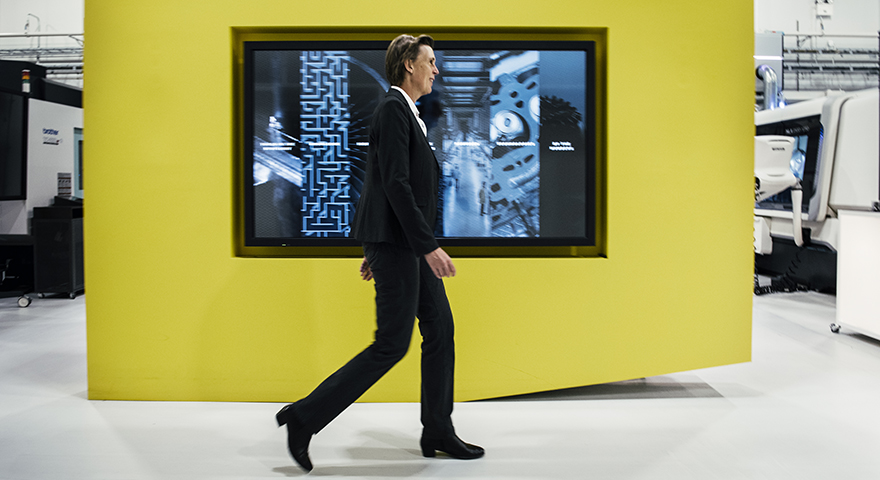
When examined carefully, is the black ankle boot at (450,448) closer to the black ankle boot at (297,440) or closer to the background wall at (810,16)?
the black ankle boot at (297,440)

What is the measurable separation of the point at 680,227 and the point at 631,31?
3.11 ft

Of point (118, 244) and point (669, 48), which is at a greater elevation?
point (669, 48)

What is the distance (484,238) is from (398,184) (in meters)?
0.99

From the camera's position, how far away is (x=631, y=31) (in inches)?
105

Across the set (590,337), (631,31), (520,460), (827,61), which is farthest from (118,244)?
(827,61)

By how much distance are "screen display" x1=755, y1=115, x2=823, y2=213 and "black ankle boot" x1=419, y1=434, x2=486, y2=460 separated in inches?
223

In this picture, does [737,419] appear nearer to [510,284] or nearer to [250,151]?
[510,284]

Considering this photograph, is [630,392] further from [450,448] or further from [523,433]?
[450,448]

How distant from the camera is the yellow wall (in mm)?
2652

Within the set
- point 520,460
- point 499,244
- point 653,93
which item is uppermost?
point 653,93

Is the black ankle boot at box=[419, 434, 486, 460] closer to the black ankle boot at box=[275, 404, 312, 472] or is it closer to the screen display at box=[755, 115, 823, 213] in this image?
the black ankle boot at box=[275, 404, 312, 472]

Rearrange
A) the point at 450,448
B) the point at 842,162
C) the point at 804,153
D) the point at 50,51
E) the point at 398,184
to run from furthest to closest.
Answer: the point at 50,51 → the point at 804,153 → the point at 842,162 → the point at 450,448 → the point at 398,184

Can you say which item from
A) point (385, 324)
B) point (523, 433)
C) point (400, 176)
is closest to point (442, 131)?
point (400, 176)

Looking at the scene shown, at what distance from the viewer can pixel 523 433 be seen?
2.31 metres
